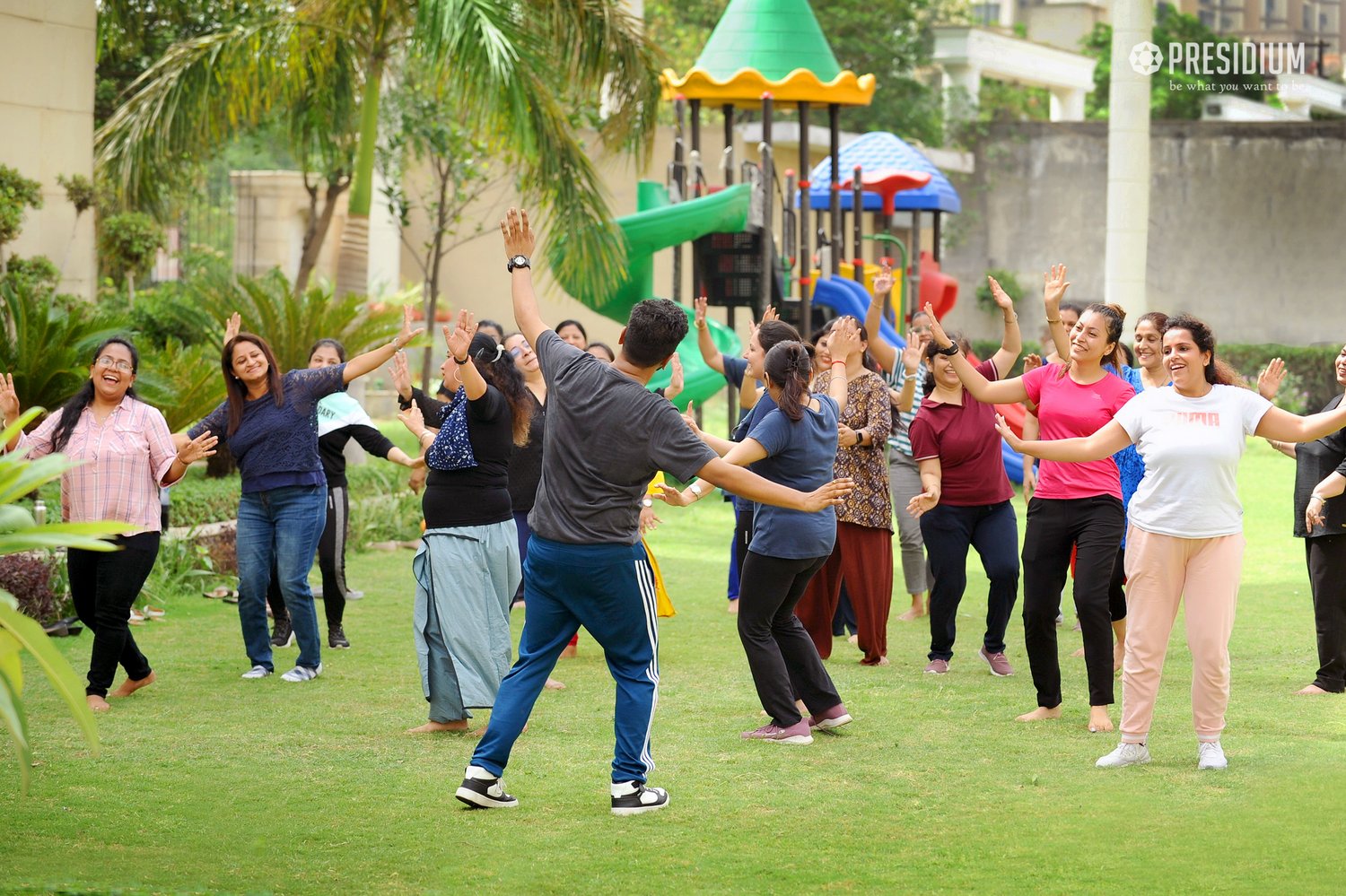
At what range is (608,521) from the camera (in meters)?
5.73

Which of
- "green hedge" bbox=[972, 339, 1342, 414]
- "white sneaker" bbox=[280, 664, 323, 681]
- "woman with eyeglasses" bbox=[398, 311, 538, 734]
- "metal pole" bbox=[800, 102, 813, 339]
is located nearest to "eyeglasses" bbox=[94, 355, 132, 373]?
"woman with eyeglasses" bbox=[398, 311, 538, 734]

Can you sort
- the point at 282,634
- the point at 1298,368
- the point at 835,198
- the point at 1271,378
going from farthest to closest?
the point at 1298,368 < the point at 835,198 < the point at 282,634 < the point at 1271,378

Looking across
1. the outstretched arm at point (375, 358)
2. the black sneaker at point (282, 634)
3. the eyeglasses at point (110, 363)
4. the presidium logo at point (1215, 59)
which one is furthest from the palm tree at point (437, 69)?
the presidium logo at point (1215, 59)

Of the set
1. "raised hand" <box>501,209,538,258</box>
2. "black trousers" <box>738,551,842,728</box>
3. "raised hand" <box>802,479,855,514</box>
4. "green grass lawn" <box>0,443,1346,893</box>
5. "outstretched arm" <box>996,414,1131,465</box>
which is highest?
"raised hand" <box>501,209,538,258</box>

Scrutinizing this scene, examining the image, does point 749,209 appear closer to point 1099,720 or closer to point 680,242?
point 680,242

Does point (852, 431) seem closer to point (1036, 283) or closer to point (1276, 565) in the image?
point (1276, 565)

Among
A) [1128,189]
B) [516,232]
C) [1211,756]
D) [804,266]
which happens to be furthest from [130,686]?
[1128,189]

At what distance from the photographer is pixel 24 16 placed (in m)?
13.6

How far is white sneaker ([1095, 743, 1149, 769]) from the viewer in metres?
6.47

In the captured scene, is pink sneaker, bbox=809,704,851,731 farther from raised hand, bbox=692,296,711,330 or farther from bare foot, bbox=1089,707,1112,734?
raised hand, bbox=692,296,711,330

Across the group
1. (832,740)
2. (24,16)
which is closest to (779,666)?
(832,740)

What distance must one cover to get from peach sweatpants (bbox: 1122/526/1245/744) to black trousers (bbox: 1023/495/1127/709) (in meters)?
0.53

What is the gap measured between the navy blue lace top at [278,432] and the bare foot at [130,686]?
108cm

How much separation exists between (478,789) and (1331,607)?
4578 mm
